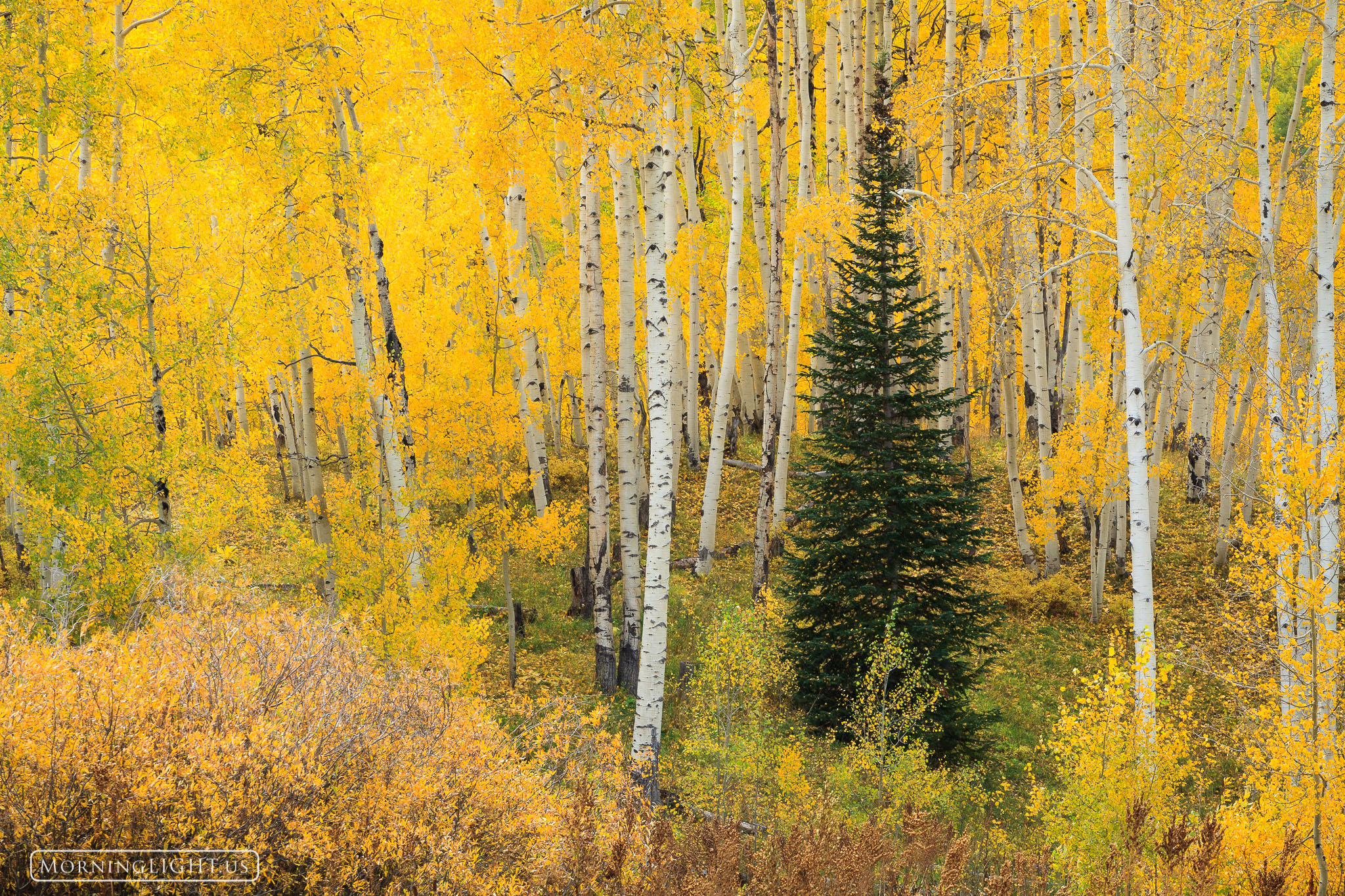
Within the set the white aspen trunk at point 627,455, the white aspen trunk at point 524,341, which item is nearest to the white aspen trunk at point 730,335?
the white aspen trunk at point 627,455

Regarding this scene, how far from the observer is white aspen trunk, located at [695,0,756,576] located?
39.4ft

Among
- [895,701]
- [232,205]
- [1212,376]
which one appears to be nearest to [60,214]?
[232,205]

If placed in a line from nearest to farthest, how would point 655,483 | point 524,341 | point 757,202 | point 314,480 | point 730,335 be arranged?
point 655,483, point 314,480, point 730,335, point 524,341, point 757,202

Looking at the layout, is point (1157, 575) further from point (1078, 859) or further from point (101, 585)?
point (101, 585)

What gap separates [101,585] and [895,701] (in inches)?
334

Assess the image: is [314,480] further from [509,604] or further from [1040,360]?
[1040,360]

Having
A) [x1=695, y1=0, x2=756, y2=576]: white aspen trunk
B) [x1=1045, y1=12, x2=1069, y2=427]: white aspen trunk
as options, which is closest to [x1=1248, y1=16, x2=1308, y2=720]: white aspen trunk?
[x1=1045, y1=12, x2=1069, y2=427]: white aspen trunk

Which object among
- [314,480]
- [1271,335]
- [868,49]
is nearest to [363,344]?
[314,480]

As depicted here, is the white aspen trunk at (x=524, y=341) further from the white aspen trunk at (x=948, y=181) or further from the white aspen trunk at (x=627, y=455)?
the white aspen trunk at (x=948, y=181)

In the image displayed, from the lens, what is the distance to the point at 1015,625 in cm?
1309

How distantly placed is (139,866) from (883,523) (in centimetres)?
803

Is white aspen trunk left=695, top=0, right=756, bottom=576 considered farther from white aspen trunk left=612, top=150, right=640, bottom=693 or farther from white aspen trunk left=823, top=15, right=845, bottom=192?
white aspen trunk left=612, top=150, right=640, bottom=693

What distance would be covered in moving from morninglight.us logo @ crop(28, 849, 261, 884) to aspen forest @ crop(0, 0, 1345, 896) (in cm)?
4

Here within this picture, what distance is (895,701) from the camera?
856 cm
